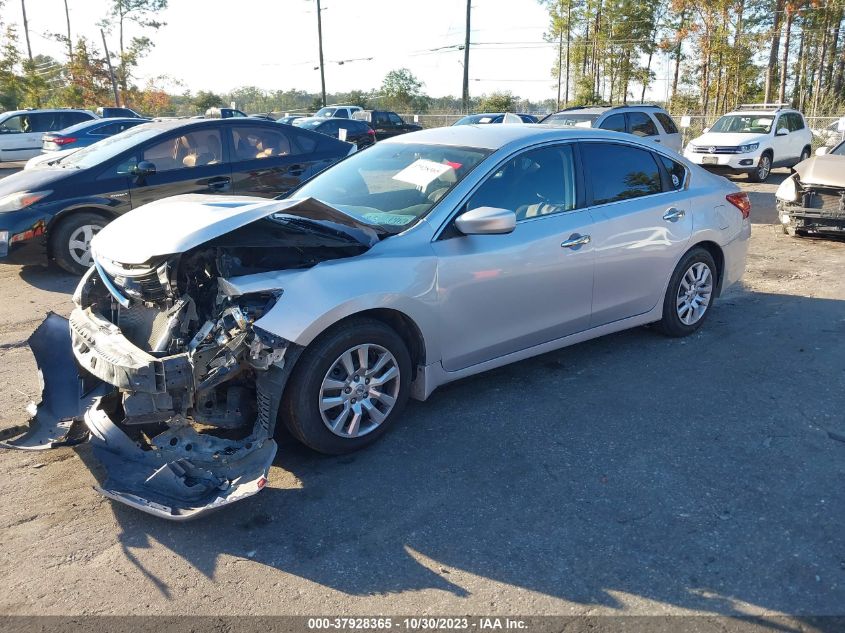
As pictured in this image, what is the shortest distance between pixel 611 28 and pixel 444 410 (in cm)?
4772

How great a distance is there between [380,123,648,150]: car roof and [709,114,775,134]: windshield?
1499 centimetres

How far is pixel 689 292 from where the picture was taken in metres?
5.87

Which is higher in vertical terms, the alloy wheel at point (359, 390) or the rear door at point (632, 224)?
the rear door at point (632, 224)

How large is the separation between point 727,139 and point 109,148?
1503cm

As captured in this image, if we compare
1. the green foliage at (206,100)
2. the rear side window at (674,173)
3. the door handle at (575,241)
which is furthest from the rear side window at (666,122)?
the green foliage at (206,100)

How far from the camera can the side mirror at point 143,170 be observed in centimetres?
805

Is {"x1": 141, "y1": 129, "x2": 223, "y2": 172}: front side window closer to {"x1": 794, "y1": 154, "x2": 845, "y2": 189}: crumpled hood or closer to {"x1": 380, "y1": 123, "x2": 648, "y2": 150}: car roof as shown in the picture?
{"x1": 380, "y1": 123, "x2": 648, "y2": 150}: car roof

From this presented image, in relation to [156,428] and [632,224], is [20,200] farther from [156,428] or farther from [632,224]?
[632,224]

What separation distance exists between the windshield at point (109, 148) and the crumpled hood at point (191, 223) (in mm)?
4604

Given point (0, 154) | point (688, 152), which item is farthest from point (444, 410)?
point (0, 154)

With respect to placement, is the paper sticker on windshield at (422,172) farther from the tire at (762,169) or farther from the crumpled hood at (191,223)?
the tire at (762,169)

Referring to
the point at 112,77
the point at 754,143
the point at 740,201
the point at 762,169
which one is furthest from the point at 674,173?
the point at 112,77

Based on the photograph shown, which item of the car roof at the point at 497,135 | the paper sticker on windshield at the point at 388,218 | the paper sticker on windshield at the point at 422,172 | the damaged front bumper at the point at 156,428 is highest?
the car roof at the point at 497,135

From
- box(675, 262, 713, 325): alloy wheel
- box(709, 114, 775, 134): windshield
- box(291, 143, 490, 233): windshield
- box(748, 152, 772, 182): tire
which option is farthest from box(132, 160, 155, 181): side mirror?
box(709, 114, 775, 134): windshield
